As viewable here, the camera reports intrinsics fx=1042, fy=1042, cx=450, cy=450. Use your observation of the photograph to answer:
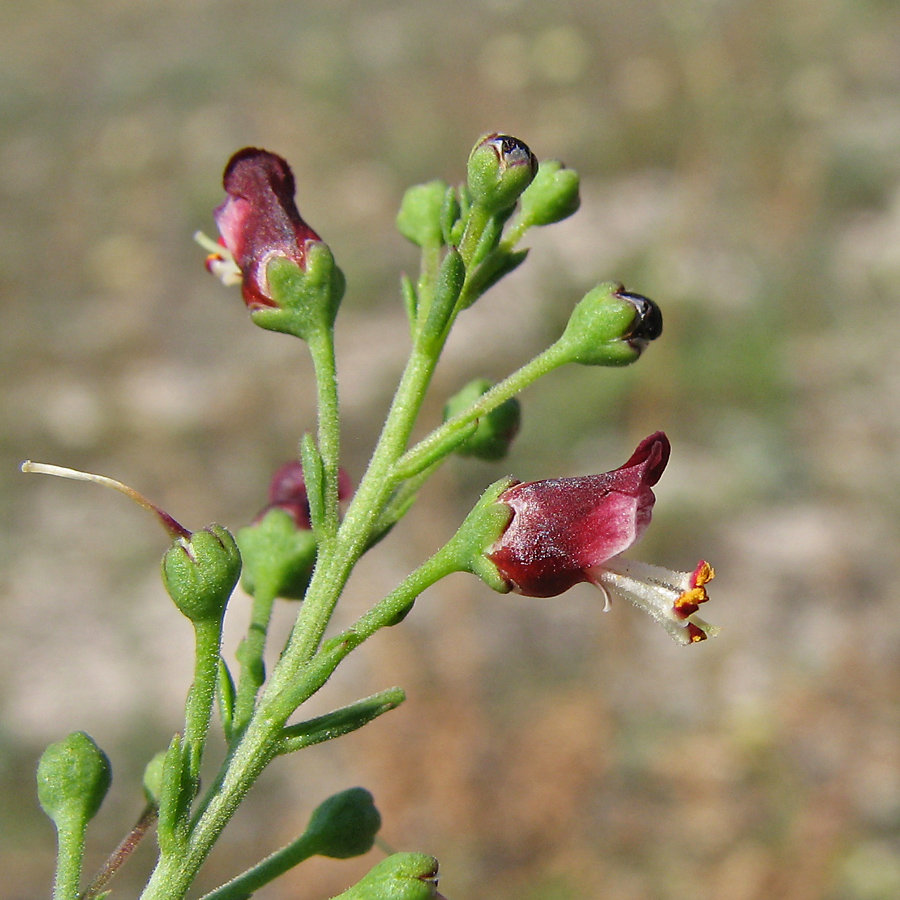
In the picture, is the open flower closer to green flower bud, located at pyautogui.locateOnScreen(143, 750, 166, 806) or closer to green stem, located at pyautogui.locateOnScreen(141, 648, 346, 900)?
green stem, located at pyautogui.locateOnScreen(141, 648, 346, 900)

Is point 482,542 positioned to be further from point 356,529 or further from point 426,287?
point 426,287

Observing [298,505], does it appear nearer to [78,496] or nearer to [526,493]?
[526,493]

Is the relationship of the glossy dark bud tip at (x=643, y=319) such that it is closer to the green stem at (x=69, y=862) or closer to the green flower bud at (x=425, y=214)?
the green flower bud at (x=425, y=214)

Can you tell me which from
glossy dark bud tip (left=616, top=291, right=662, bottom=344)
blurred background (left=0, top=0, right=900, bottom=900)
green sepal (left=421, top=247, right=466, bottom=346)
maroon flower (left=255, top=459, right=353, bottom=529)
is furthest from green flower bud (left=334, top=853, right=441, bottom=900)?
blurred background (left=0, top=0, right=900, bottom=900)

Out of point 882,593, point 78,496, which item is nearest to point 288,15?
point 78,496

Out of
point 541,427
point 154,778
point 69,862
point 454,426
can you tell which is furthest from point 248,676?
point 541,427

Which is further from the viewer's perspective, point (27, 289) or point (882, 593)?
point (27, 289)

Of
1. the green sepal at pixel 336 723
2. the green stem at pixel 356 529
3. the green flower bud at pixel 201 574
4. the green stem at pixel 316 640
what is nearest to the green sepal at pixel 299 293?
the green stem at pixel 316 640
